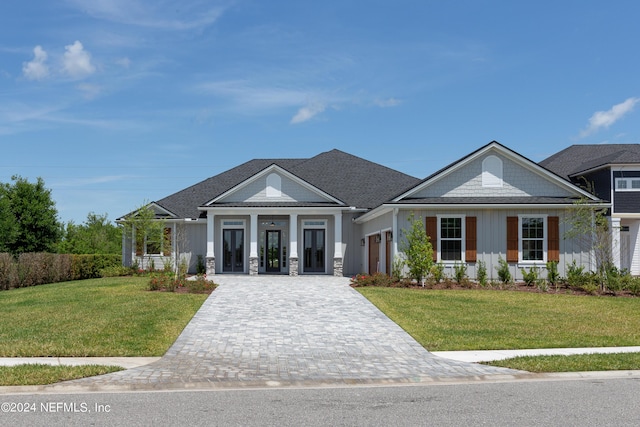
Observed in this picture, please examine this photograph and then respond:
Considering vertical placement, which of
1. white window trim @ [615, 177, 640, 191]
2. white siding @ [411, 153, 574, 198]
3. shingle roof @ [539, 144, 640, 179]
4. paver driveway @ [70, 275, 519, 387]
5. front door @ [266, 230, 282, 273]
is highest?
shingle roof @ [539, 144, 640, 179]

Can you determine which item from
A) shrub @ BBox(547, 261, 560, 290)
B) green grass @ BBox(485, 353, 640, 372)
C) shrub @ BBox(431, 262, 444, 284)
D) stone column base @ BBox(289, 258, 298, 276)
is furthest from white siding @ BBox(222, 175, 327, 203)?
green grass @ BBox(485, 353, 640, 372)

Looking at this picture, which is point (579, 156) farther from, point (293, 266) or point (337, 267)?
point (293, 266)

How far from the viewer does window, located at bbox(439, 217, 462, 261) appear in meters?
24.4

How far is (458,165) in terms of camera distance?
81.1ft

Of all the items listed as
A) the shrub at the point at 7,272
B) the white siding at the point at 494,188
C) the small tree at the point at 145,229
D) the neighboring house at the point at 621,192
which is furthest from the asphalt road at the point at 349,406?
the small tree at the point at 145,229

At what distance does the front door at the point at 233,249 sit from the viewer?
99.8 ft

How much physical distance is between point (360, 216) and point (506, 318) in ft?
48.8

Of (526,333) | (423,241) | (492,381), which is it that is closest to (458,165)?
(423,241)

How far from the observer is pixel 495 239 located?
2445 centimetres

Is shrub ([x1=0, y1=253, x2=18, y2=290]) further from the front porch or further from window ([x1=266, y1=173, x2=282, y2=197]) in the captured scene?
window ([x1=266, y1=173, x2=282, y2=197])

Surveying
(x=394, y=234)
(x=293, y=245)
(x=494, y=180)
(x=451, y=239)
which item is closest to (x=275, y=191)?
(x=293, y=245)

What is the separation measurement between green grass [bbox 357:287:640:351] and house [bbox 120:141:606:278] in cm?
385

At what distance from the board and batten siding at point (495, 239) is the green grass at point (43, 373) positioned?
16.2 m

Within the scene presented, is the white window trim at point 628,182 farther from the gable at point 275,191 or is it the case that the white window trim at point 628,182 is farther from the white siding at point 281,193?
the white siding at point 281,193
